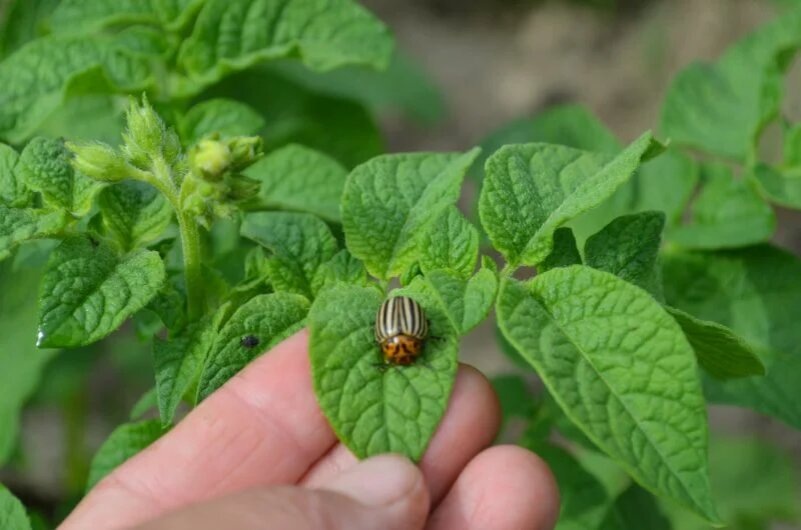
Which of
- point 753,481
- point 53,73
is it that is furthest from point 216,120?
point 753,481

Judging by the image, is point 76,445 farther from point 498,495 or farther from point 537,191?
point 537,191

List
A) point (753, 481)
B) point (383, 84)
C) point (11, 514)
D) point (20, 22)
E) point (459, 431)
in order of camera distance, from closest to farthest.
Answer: point (459, 431) → point (11, 514) → point (20, 22) → point (753, 481) → point (383, 84)

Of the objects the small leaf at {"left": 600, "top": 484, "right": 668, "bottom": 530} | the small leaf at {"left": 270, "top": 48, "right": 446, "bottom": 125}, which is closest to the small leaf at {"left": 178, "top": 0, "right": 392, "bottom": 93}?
the small leaf at {"left": 270, "top": 48, "right": 446, "bottom": 125}

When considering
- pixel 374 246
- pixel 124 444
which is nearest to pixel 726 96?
pixel 374 246

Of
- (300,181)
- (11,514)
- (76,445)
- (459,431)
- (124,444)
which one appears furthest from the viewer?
(76,445)

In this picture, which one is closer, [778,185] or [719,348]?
[719,348]

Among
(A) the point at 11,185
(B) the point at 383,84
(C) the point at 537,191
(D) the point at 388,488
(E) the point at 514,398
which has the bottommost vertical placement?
(E) the point at 514,398

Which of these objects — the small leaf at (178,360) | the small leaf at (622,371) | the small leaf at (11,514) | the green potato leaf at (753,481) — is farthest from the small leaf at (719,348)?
the green potato leaf at (753,481)

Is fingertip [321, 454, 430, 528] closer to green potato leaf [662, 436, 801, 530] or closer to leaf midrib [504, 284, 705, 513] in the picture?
leaf midrib [504, 284, 705, 513]

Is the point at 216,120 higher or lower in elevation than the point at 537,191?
lower
